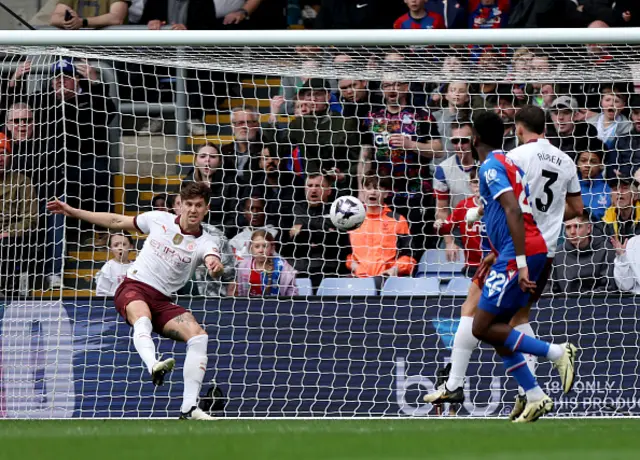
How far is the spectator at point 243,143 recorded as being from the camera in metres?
9.95

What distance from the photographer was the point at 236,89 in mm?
11180

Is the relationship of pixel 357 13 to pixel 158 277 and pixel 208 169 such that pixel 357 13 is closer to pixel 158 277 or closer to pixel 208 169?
pixel 208 169

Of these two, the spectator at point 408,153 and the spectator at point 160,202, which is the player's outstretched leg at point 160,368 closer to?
the spectator at point 160,202

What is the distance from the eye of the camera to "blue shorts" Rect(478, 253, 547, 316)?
6.68m

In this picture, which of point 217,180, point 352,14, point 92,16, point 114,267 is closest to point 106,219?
point 114,267

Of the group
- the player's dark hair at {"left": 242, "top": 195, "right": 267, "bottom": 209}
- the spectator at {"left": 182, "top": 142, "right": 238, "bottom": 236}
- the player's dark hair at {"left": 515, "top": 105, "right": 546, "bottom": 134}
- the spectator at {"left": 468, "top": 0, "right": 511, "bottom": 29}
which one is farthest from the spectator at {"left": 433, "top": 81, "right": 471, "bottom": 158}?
the player's dark hair at {"left": 515, "top": 105, "right": 546, "bottom": 134}

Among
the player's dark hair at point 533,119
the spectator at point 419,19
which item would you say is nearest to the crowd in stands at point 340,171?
the spectator at point 419,19

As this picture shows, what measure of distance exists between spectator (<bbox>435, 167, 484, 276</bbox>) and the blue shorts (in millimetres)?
2616

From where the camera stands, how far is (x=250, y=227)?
9695 millimetres

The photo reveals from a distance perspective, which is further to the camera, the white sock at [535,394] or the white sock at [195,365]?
the white sock at [195,365]

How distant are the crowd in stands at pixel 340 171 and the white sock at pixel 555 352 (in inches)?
96.8

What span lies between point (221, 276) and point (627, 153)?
3590mm

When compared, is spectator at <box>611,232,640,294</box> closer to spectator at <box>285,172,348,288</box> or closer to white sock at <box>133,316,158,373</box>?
spectator at <box>285,172,348,288</box>

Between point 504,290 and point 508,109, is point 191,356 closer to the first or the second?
point 504,290
